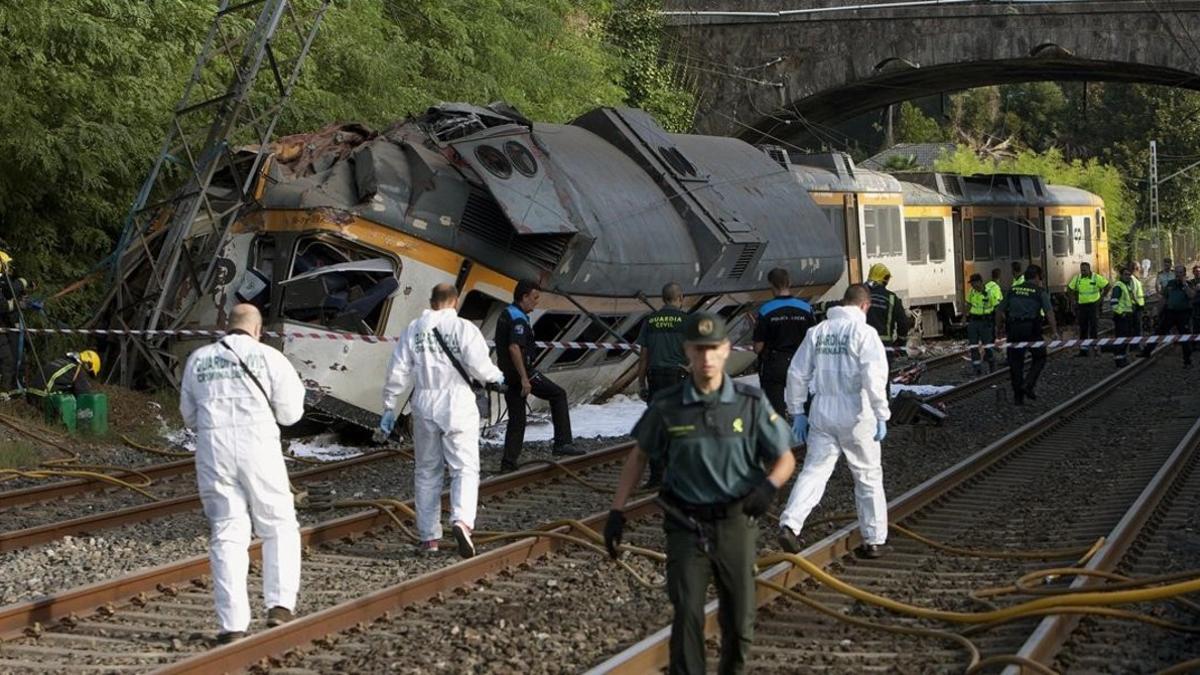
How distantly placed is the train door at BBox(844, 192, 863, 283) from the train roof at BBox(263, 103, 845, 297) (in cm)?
790

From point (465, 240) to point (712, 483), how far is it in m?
10.3

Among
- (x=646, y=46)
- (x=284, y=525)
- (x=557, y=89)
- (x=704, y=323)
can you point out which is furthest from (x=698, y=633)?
(x=646, y=46)

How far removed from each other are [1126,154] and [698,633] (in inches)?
2802

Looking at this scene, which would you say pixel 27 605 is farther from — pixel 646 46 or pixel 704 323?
pixel 646 46

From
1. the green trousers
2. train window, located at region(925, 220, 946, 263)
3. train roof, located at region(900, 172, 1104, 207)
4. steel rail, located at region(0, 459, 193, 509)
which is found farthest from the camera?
train roof, located at region(900, 172, 1104, 207)

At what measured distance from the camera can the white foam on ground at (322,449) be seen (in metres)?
15.8

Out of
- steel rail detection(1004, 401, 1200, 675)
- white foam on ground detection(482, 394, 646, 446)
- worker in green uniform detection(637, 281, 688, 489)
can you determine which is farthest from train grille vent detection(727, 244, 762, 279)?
worker in green uniform detection(637, 281, 688, 489)

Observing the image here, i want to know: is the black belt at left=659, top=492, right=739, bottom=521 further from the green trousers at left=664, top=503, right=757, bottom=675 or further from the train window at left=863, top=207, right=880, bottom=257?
the train window at left=863, top=207, right=880, bottom=257

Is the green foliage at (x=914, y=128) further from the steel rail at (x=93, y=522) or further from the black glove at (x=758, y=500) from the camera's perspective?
the black glove at (x=758, y=500)

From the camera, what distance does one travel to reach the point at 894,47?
134ft

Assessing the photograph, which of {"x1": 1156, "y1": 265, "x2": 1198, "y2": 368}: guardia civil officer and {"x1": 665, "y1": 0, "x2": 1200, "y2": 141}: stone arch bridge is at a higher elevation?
{"x1": 665, "y1": 0, "x2": 1200, "y2": 141}: stone arch bridge

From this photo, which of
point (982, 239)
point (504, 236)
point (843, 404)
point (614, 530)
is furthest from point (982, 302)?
point (614, 530)

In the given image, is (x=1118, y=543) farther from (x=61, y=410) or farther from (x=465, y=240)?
(x=61, y=410)

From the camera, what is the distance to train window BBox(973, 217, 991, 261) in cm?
3516
